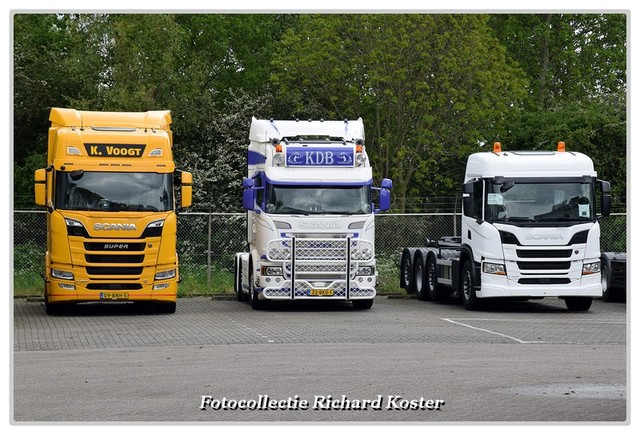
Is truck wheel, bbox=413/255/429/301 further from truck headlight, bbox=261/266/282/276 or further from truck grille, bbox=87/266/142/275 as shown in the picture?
truck grille, bbox=87/266/142/275

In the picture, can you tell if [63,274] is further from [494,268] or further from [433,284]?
[433,284]

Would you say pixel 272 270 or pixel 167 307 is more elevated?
pixel 272 270

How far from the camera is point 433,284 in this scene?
93.1 feet

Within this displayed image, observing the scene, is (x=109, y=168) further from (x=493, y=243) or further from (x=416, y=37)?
(x=416, y=37)

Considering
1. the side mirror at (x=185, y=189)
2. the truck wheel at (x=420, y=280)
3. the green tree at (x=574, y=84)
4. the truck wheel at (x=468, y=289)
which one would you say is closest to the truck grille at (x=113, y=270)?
the side mirror at (x=185, y=189)

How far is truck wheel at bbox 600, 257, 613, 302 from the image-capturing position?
28.1 meters

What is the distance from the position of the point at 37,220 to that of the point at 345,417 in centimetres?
2235

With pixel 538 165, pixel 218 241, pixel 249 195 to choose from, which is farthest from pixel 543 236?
pixel 218 241

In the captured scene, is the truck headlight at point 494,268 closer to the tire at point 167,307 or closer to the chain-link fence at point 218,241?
the tire at point 167,307

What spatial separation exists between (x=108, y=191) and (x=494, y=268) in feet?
25.6

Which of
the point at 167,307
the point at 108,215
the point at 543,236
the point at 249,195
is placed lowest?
the point at 167,307

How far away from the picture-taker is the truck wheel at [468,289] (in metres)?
25.3

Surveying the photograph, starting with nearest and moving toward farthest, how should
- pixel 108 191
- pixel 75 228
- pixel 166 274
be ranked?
pixel 75 228, pixel 108 191, pixel 166 274

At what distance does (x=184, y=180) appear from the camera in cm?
2405
